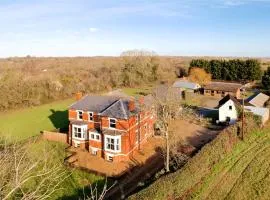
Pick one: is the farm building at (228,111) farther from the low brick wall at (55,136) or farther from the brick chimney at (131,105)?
the low brick wall at (55,136)

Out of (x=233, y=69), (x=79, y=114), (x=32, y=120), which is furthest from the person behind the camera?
(x=233, y=69)

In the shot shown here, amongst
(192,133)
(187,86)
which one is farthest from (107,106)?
(187,86)

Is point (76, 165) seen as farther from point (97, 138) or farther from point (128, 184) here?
point (128, 184)

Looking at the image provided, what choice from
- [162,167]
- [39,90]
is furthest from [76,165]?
[39,90]

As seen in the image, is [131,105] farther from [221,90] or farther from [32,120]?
[221,90]

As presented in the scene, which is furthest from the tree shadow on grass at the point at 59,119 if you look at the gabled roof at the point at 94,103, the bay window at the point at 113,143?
the bay window at the point at 113,143

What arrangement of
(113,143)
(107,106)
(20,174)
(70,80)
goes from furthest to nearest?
(70,80) < (107,106) < (113,143) < (20,174)
